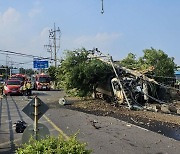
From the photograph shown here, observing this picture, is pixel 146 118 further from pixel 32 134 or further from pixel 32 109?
pixel 32 134

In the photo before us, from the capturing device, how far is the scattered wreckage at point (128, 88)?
916 inches

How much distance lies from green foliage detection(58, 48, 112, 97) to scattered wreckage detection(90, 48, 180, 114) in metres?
0.62

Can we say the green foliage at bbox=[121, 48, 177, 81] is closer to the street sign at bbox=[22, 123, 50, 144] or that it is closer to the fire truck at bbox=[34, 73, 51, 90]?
the fire truck at bbox=[34, 73, 51, 90]

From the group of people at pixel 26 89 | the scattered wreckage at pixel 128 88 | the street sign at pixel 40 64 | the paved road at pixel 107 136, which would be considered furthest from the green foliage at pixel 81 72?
the street sign at pixel 40 64

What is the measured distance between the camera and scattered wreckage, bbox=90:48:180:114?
2326 cm

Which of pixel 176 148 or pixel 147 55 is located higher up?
pixel 147 55

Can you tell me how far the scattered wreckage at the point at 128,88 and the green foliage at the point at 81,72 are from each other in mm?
617

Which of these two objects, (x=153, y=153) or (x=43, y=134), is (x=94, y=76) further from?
(x=43, y=134)

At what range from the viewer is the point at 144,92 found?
79.9 ft

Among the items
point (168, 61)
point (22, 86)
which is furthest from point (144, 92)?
point (22, 86)

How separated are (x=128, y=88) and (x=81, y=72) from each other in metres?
3.86

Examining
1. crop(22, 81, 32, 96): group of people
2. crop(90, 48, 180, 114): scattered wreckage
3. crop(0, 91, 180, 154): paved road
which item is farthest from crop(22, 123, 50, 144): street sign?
crop(22, 81, 32, 96): group of people

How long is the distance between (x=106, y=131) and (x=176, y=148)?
357cm

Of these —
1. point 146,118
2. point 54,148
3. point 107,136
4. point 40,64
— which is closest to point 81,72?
point 146,118
